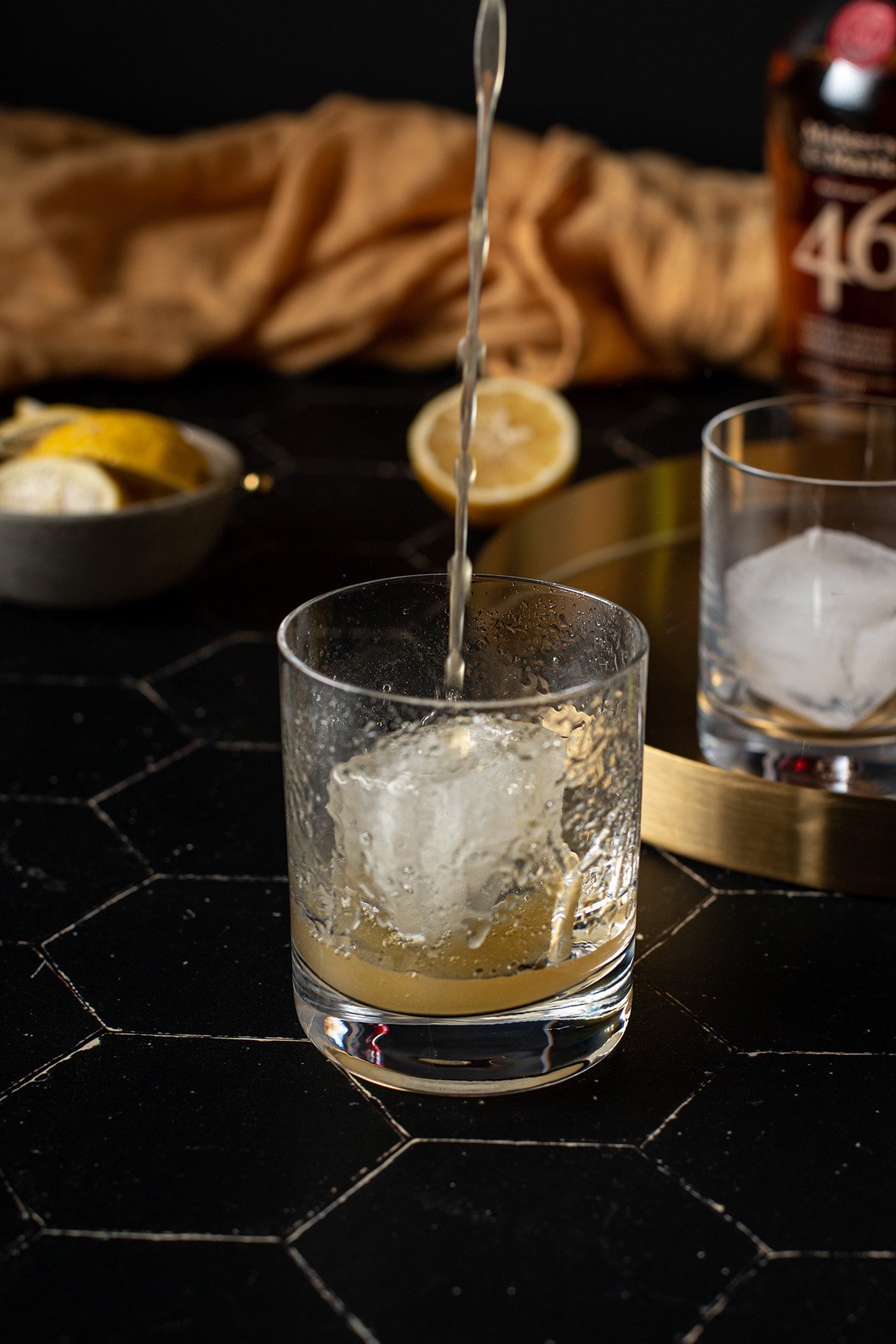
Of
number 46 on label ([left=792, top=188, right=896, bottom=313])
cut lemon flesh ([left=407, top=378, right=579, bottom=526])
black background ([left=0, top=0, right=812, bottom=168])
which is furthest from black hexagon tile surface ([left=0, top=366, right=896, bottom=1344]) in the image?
black background ([left=0, top=0, right=812, bottom=168])

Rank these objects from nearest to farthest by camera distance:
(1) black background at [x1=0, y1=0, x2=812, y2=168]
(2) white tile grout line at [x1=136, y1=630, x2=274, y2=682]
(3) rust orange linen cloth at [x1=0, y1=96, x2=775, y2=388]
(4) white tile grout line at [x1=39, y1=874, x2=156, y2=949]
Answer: (4) white tile grout line at [x1=39, y1=874, x2=156, y2=949] < (2) white tile grout line at [x1=136, y1=630, x2=274, y2=682] < (3) rust orange linen cloth at [x1=0, y1=96, x2=775, y2=388] < (1) black background at [x1=0, y1=0, x2=812, y2=168]

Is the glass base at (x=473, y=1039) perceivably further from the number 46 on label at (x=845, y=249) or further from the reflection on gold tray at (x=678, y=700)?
the number 46 on label at (x=845, y=249)

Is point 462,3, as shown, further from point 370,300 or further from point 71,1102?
point 71,1102

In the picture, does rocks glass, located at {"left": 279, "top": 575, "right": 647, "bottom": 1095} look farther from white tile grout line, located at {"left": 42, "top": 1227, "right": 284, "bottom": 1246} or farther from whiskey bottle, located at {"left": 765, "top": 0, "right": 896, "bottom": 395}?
whiskey bottle, located at {"left": 765, "top": 0, "right": 896, "bottom": 395}

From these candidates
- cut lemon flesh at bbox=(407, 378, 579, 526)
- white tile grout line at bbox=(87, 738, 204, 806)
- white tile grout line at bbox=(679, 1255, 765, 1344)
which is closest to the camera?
white tile grout line at bbox=(679, 1255, 765, 1344)

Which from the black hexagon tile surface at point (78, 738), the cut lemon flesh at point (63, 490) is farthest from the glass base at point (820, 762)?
the cut lemon flesh at point (63, 490)
